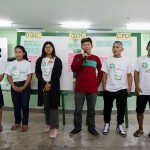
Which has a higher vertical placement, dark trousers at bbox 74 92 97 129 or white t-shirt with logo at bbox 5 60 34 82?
white t-shirt with logo at bbox 5 60 34 82

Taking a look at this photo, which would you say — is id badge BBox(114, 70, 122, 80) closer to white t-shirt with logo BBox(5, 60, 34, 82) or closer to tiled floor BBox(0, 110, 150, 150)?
tiled floor BBox(0, 110, 150, 150)

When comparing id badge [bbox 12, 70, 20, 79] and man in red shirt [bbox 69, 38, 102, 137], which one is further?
id badge [bbox 12, 70, 20, 79]

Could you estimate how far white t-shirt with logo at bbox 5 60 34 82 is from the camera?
7.12 feet

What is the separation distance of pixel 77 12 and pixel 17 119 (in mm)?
3037

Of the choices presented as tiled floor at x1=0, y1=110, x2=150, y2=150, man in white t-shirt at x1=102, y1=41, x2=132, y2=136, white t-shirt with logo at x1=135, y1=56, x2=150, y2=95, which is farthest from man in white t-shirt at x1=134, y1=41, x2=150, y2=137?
tiled floor at x1=0, y1=110, x2=150, y2=150

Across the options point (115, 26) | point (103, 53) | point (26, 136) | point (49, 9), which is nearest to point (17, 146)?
point (26, 136)

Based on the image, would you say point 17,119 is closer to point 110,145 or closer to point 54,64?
point 54,64

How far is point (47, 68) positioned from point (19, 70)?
0.46 m

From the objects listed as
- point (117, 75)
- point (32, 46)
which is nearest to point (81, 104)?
point (117, 75)

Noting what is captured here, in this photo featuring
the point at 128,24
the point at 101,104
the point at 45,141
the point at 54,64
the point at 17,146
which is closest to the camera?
the point at 17,146

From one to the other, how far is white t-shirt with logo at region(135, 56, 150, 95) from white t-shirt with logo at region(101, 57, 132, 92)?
0.48 feet

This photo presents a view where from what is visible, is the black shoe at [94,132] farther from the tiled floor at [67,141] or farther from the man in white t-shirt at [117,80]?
the man in white t-shirt at [117,80]

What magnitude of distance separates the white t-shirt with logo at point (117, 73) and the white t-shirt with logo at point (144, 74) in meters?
0.15

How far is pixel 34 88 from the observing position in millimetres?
2494
